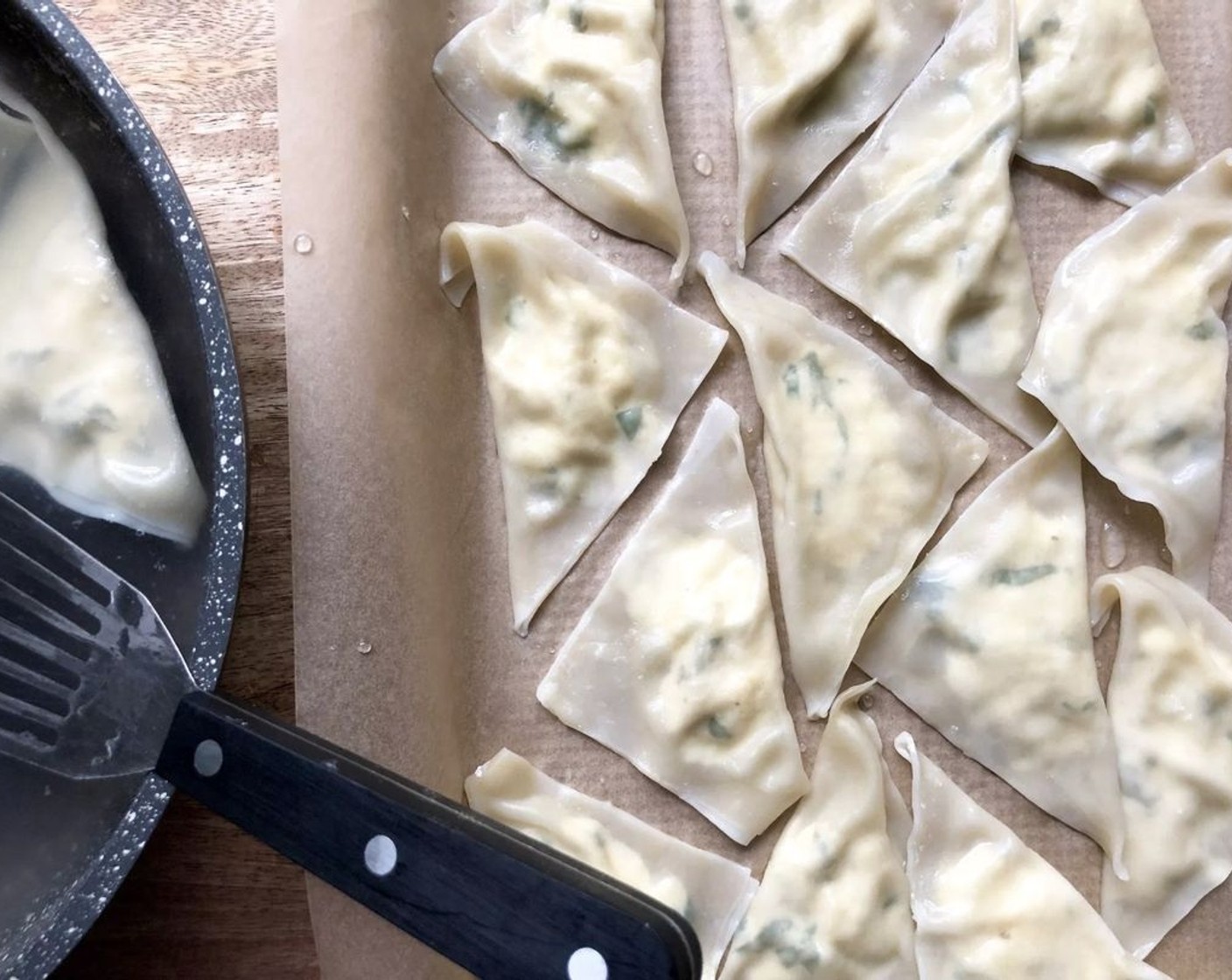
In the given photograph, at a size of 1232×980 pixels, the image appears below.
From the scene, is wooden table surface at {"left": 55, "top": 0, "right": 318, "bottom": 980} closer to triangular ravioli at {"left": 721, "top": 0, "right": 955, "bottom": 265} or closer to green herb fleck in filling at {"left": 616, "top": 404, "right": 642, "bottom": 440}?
green herb fleck in filling at {"left": 616, "top": 404, "right": 642, "bottom": 440}

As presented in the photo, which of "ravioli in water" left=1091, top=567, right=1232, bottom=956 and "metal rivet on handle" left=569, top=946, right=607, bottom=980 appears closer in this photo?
"metal rivet on handle" left=569, top=946, right=607, bottom=980

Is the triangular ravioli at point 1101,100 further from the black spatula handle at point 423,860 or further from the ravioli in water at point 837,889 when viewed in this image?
the black spatula handle at point 423,860

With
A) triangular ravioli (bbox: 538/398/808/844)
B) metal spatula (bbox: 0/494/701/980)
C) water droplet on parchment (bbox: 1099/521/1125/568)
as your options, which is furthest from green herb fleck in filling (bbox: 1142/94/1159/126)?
metal spatula (bbox: 0/494/701/980)

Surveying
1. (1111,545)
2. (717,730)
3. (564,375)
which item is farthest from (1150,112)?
(717,730)

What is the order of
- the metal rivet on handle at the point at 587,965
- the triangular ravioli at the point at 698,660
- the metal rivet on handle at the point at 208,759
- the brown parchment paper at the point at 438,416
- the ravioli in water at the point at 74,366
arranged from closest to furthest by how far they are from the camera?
the metal rivet on handle at the point at 587,965 < the metal rivet on handle at the point at 208,759 < the ravioli in water at the point at 74,366 < the brown parchment paper at the point at 438,416 < the triangular ravioli at the point at 698,660

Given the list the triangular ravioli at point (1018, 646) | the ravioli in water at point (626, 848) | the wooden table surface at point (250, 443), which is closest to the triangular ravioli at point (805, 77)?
the triangular ravioli at point (1018, 646)

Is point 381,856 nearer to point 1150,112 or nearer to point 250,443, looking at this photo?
point 250,443
